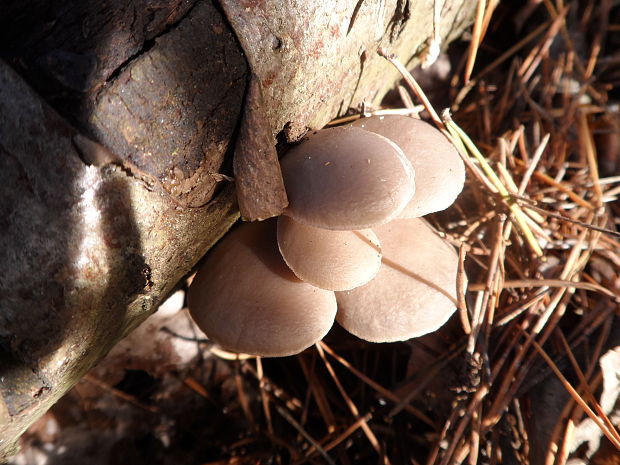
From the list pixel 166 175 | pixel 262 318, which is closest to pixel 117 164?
pixel 166 175

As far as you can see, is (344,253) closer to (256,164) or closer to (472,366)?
(256,164)

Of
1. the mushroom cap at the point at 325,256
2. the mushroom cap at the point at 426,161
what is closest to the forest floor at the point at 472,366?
the mushroom cap at the point at 426,161

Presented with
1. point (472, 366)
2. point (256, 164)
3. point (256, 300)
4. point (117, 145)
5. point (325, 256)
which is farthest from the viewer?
point (472, 366)

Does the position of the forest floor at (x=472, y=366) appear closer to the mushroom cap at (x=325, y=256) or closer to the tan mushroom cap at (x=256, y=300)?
the tan mushroom cap at (x=256, y=300)

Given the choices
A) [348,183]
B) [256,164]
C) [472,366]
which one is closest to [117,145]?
[256,164]

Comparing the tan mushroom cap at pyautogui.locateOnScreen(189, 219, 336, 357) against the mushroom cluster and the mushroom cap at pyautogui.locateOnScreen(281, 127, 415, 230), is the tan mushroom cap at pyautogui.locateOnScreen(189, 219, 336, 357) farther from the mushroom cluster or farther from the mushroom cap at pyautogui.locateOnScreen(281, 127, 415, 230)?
the mushroom cap at pyautogui.locateOnScreen(281, 127, 415, 230)

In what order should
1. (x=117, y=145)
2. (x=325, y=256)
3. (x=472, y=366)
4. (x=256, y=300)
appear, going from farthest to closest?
(x=472, y=366), (x=256, y=300), (x=325, y=256), (x=117, y=145)
